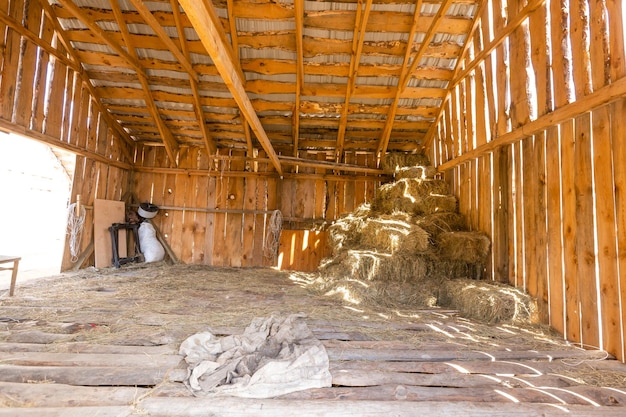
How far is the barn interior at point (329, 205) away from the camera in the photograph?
1934mm

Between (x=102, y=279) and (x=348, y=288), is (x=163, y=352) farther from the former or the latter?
(x=102, y=279)

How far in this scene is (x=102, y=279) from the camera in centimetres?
480

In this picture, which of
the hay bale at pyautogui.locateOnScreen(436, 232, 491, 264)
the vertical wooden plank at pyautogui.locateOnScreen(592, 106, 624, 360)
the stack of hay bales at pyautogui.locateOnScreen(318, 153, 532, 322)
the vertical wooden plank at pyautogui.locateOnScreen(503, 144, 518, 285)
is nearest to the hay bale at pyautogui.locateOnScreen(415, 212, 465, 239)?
the stack of hay bales at pyautogui.locateOnScreen(318, 153, 532, 322)

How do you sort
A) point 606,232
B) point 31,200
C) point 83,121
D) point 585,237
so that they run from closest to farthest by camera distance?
point 606,232 < point 585,237 < point 83,121 < point 31,200

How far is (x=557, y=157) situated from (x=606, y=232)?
0.93 m

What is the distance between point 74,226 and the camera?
5.42 metres

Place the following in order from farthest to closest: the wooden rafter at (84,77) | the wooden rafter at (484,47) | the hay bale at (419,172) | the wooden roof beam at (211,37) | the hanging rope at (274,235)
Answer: the hanging rope at (274,235) < the hay bale at (419,172) < the wooden rafter at (84,77) < the wooden rafter at (484,47) < the wooden roof beam at (211,37)

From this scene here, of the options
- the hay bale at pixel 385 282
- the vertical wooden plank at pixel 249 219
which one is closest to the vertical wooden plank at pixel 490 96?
the hay bale at pixel 385 282

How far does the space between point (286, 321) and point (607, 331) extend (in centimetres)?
278

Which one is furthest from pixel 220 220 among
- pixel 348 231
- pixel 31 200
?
pixel 31 200

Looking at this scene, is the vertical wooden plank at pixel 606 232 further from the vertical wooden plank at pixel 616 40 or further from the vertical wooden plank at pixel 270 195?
the vertical wooden plank at pixel 270 195

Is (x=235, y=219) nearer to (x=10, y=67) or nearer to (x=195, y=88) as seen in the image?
(x=195, y=88)

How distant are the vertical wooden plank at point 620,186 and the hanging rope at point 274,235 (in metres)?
5.38

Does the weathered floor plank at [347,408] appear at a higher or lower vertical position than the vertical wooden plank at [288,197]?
lower
